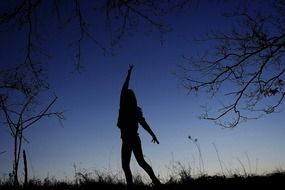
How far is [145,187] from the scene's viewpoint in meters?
6.46

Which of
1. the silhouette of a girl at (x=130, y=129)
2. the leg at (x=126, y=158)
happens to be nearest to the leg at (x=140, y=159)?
the silhouette of a girl at (x=130, y=129)

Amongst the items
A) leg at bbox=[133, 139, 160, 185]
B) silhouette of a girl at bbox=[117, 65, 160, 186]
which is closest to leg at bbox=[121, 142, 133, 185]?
silhouette of a girl at bbox=[117, 65, 160, 186]

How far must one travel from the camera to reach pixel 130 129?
20.8 feet

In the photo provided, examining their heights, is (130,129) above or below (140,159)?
above

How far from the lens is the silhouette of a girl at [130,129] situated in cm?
628

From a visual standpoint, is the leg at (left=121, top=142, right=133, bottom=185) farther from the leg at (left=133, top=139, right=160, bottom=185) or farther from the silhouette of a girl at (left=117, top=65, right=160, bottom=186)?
the leg at (left=133, top=139, right=160, bottom=185)

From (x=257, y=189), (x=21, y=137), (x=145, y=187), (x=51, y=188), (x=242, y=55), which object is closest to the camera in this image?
(x=257, y=189)

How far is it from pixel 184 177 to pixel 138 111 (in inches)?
65.3

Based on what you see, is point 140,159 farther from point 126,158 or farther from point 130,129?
point 130,129

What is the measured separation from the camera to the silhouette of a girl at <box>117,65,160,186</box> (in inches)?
247

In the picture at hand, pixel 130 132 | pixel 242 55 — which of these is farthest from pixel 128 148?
pixel 242 55

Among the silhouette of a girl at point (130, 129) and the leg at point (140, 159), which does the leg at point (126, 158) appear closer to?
the silhouette of a girl at point (130, 129)

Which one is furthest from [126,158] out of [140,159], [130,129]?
[130,129]

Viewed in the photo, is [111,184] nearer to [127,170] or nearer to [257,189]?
[127,170]
